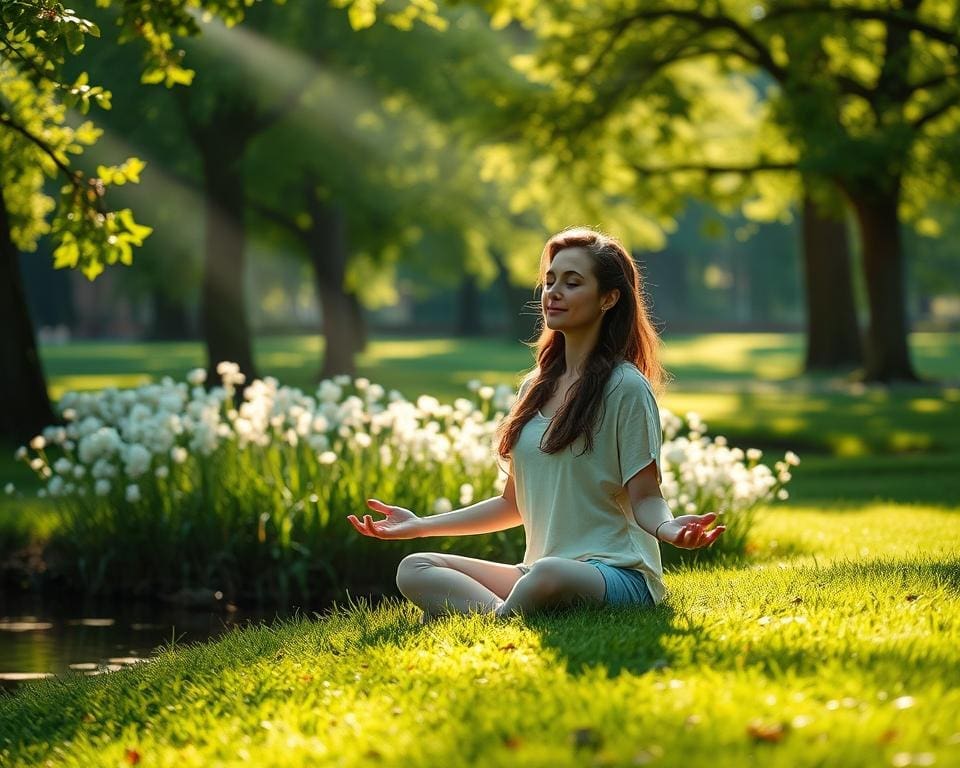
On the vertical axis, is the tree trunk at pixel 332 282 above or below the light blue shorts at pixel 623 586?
above

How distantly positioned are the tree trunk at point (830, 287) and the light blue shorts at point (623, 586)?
2364 centimetres

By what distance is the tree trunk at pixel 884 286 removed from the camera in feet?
78.6

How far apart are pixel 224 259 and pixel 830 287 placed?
12.1 metres

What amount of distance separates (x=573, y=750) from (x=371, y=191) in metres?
25.3

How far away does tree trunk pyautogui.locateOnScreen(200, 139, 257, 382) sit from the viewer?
22922 mm

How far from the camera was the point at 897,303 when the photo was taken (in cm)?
2478

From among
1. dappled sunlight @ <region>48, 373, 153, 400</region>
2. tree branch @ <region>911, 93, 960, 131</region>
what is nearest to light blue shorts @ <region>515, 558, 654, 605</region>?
tree branch @ <region>911, 93, 960, 131</region>

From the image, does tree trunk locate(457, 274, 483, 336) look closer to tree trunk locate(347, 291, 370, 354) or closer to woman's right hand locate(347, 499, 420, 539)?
tree trunk locate(347, 291, 370, 354)

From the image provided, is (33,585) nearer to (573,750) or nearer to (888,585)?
(888,585)

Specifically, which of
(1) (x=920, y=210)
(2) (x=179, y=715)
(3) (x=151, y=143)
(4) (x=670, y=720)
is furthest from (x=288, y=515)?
(1) (x=920, y=210)

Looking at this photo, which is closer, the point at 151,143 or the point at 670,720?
the point at 670,720

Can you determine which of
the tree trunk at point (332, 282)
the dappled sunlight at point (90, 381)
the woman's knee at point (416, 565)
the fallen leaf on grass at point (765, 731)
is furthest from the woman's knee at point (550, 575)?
the tree trunk at point (332, 282)

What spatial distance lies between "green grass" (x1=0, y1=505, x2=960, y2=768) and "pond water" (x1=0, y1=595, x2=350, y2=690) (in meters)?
1.35

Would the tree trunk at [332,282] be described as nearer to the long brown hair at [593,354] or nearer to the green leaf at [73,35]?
the green leaf at [73,35]
